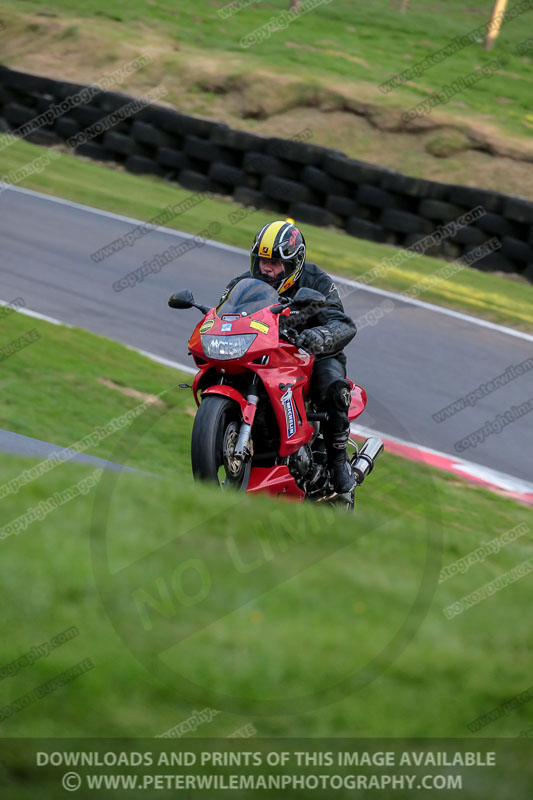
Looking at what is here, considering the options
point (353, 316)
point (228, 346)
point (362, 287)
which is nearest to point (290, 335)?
point (228, 346)

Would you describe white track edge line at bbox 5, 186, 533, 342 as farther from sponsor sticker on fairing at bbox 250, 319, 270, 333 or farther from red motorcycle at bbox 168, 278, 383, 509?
sponsor sticker on fairing at bbox 250, 319, 270, 333

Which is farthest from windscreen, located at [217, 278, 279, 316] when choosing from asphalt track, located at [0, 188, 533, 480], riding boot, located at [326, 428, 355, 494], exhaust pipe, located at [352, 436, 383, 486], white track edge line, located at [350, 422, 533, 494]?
asphalt track, located at [0, 188, 533, 480]

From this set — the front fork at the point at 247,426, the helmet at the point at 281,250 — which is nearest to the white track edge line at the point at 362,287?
the helmet at the point at 281,250

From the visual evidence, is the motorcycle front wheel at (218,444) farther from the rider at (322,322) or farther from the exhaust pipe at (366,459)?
the exhaust pipe at (366,459)

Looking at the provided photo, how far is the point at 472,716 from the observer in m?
2.93

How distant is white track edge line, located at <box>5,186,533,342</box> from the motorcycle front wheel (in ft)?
23.3

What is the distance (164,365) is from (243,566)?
243 inches

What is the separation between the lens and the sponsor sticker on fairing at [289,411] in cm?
568

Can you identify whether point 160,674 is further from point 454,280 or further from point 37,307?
point 454,280

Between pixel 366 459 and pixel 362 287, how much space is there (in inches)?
270

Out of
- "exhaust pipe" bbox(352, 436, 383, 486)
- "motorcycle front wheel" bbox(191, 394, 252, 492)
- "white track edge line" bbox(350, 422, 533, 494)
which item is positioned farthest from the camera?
"white track edge line" bbox(350, 422, 533, 494)

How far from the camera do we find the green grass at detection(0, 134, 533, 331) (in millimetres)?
13078

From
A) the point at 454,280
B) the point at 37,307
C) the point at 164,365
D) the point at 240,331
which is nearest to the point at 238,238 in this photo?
the point at 454,280

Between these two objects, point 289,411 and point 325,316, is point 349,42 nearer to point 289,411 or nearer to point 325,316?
point 325,316
